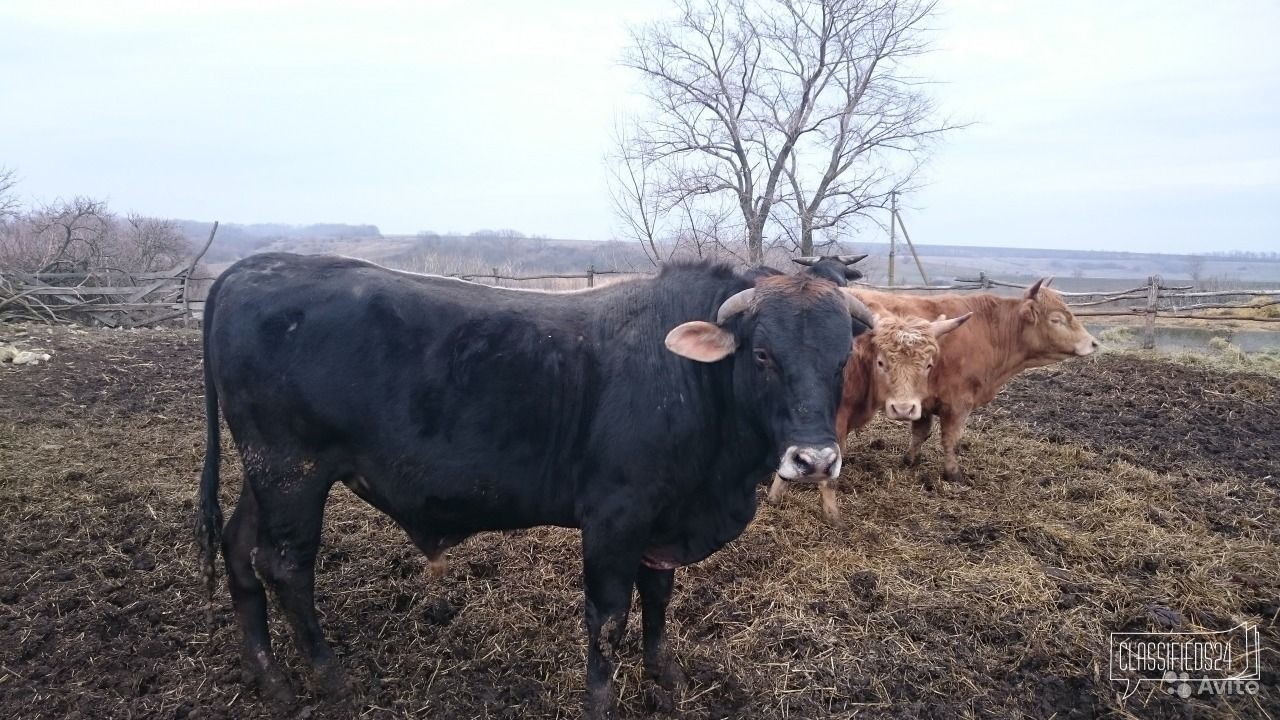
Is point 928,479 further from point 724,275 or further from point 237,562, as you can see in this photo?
point 237,562

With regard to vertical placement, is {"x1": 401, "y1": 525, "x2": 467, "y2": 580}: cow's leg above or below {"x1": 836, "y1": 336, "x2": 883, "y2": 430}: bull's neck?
below

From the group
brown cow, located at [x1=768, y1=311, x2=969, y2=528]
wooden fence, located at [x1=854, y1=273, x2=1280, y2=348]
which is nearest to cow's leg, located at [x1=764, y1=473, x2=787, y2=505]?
brown cow, located at [x1=768, y1=311, x2=969, y2=528]

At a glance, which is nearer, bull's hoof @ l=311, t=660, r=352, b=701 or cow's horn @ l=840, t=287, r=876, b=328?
cow's horn @ l=840, t=287, r=876, b=328

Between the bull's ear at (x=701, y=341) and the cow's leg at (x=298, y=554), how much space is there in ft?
6.15

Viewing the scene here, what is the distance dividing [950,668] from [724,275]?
2.52 metres

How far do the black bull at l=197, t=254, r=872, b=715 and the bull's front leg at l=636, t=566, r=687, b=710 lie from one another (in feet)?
0.78

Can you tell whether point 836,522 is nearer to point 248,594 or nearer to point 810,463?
point 810,463

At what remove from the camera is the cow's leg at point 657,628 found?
145 inches

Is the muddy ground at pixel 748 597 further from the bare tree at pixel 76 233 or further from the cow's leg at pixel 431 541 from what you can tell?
the bare tree at pixel 76 233

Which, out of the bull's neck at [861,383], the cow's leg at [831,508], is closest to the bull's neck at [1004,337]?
the bull's neck at [861,383]

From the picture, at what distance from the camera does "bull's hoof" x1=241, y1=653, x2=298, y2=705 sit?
11.4 feet

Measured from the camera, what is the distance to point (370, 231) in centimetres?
8025

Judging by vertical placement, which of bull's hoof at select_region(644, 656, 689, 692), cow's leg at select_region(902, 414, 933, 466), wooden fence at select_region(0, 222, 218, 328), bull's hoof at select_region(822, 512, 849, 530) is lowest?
bull's hoof at select_region(644, 656, 689, 692)

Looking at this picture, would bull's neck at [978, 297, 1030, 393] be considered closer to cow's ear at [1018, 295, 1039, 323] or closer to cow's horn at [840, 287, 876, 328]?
cow's ear at [1018, 295, 1039, 323]
